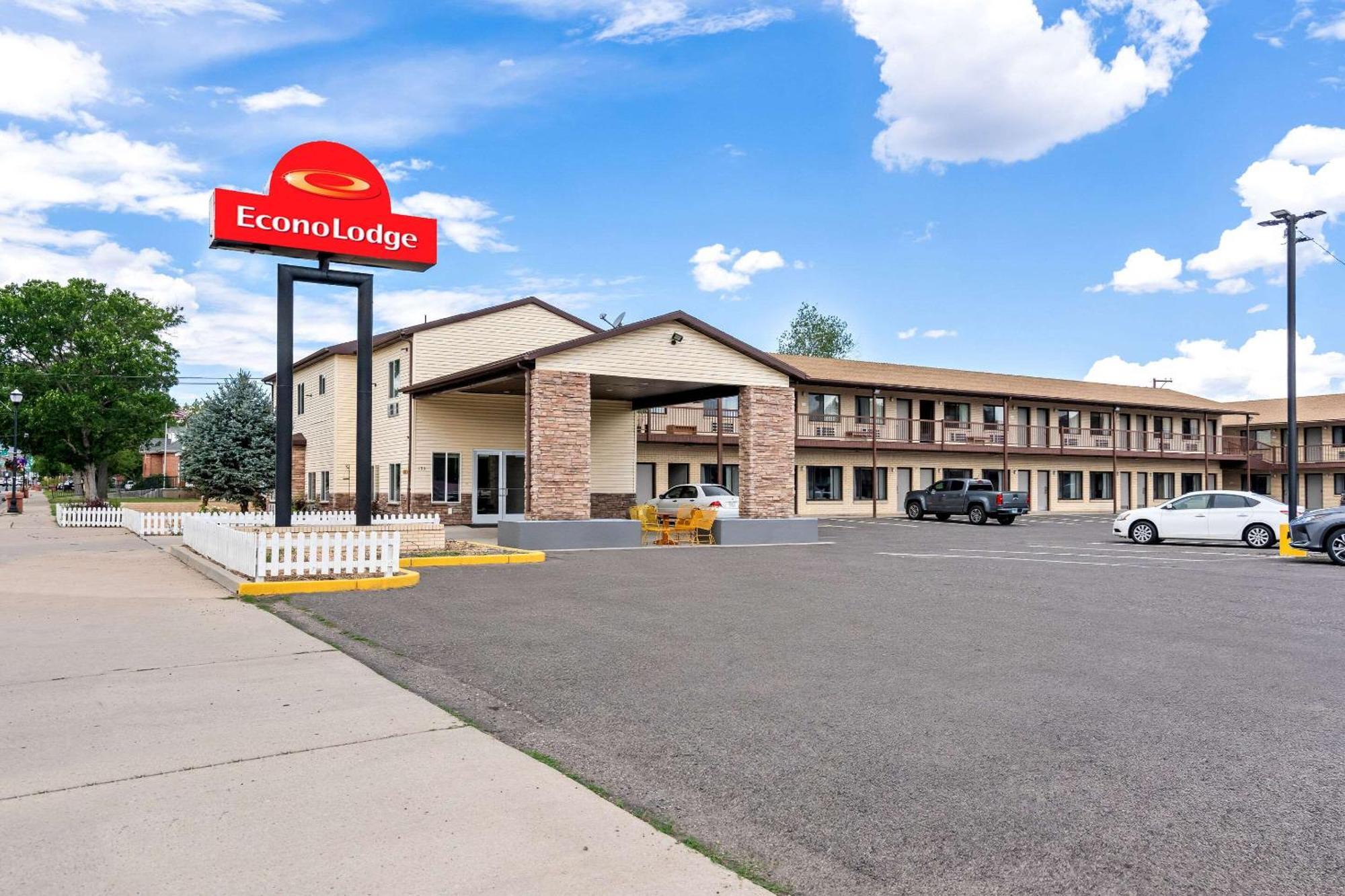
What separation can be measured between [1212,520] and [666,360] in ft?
46.7

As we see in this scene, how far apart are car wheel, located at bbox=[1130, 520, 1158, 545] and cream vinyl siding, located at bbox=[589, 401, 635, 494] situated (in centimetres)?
1520

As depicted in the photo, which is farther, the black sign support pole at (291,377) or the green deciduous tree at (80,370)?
the green deciduous tree at (80,370)

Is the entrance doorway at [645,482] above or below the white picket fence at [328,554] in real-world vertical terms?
above

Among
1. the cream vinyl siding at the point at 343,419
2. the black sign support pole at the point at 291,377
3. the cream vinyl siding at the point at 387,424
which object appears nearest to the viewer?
the black sign support pole at the point at 291,377

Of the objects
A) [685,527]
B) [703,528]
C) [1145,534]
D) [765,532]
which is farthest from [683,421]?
[1145,534]

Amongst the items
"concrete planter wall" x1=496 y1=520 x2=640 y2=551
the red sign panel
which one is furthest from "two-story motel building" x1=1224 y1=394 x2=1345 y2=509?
the red sign panel

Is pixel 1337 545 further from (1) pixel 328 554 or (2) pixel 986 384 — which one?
(2) pixel 986 384

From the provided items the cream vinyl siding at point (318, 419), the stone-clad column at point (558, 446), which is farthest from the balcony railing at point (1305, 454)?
the cream vinyl siding at point (318, 419)

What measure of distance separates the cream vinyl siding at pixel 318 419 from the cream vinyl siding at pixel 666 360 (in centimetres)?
1407

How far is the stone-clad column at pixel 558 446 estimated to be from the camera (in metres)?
21.8

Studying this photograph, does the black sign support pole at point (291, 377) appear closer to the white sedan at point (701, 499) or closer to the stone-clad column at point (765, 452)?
the stone-clad column at point (765, 452)

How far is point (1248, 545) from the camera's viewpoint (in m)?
23.2

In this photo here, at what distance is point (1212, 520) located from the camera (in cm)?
2316

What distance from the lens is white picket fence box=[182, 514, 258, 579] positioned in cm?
1336
